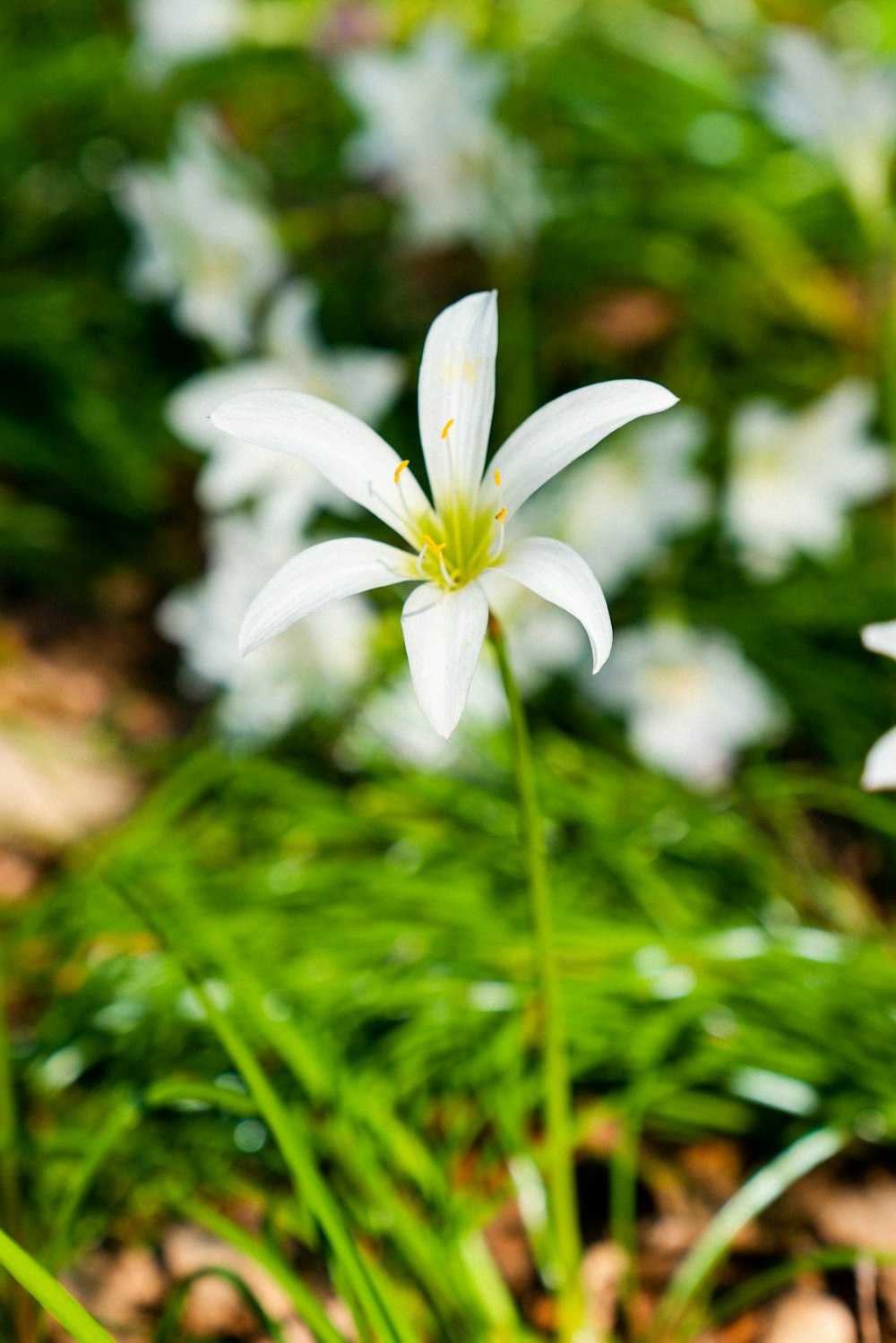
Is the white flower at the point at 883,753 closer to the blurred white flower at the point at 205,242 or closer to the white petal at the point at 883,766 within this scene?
the white petal at the point at 883,766

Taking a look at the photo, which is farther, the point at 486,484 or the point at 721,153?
the point at 721,153

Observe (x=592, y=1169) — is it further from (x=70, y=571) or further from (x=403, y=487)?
(x=70, y=571)

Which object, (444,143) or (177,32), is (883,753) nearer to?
(444,143)

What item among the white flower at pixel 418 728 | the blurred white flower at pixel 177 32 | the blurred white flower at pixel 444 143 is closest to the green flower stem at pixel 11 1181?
the white flower at pixel 418 728

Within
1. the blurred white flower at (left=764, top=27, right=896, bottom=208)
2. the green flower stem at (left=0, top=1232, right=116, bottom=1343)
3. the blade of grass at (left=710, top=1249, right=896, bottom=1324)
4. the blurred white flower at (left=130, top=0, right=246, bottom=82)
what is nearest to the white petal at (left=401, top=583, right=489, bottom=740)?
the green flower stem at (left=0, top=1232, right=116, bottom=1343)

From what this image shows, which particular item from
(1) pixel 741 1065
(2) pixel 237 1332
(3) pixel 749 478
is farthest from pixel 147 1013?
(3) pixel 749 478

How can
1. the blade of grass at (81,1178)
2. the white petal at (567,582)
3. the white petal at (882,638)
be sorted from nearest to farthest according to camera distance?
the white petal at (567,582) < the white petal at (882,638) < the blade of grass at (81,1178)
